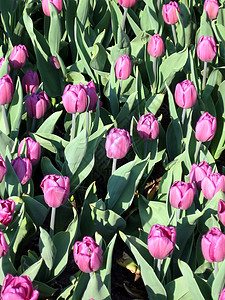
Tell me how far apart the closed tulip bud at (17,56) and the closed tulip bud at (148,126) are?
56 cm

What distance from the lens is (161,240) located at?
1445mm

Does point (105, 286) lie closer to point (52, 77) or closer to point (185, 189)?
point (185, 189)

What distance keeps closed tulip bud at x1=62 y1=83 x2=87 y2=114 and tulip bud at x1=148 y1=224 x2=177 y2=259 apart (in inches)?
20.4

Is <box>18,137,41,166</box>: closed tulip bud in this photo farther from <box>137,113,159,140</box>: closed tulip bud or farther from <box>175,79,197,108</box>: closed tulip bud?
<box>175,79,197,108</box>: closed tulip bud

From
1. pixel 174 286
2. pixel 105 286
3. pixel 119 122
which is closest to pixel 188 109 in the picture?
pixel 119 122

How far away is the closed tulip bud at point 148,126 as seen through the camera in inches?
75.9

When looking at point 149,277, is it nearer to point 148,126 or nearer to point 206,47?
point 148,126

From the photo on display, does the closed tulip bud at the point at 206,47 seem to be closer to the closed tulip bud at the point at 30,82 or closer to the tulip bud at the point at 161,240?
the closed tulip bud at the point at 30,82

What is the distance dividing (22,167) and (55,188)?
19 cm

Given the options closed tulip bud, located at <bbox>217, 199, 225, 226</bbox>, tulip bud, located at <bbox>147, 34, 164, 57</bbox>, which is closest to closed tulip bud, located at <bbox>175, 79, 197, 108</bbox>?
tulip bud, located at <bbox>147, 34, 164, 57</bbox>

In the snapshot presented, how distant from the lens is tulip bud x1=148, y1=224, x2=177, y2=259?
1446 mm

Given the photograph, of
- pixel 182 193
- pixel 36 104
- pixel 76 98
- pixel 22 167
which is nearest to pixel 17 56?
pixel 36 104

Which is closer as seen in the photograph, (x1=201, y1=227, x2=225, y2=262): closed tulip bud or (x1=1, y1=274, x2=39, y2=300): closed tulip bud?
(x1=1, y1=274, x2=39, y2=300): closed tulip bud

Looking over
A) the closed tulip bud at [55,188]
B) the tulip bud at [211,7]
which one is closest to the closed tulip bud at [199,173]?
the closed tulip bud at [55,188]
